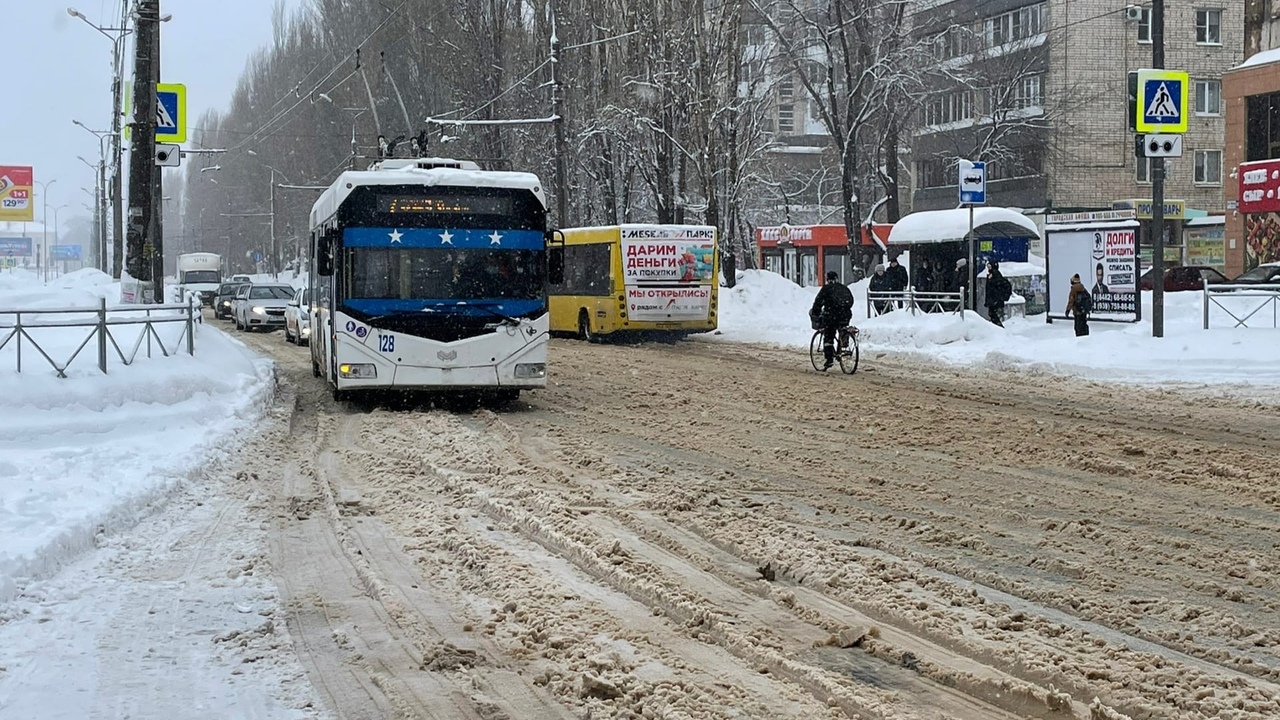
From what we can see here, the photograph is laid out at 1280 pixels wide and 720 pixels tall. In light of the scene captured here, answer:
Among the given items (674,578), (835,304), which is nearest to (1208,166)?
(835,304)

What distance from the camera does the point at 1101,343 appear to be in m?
24.0

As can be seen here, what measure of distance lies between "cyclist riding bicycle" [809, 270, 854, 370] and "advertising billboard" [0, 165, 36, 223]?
56.7 m

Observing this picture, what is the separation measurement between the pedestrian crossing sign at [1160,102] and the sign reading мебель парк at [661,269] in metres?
12.2

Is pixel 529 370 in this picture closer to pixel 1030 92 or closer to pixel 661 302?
pixel 661 302

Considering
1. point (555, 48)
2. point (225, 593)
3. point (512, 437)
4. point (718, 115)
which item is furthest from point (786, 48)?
point (225, 593)

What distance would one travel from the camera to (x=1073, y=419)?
15430 mm

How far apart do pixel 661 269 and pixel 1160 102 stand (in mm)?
12939

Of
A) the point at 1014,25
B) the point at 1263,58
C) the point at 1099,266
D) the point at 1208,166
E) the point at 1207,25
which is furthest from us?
the point at 1014,25

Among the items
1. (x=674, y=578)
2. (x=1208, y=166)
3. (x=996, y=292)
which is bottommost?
(x=674, y=578)

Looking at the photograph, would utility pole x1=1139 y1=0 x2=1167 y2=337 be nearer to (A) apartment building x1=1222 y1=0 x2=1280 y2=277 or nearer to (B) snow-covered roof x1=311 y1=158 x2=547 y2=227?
(B) snow-covered roof x1=311 y1=158 x2=547 y2=227

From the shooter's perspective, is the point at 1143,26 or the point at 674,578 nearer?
the point at 674,578

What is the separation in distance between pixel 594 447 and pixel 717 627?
711 centimetres

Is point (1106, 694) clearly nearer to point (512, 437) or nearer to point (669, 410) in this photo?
point (512, 437)

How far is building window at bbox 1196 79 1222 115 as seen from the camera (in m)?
62.3
